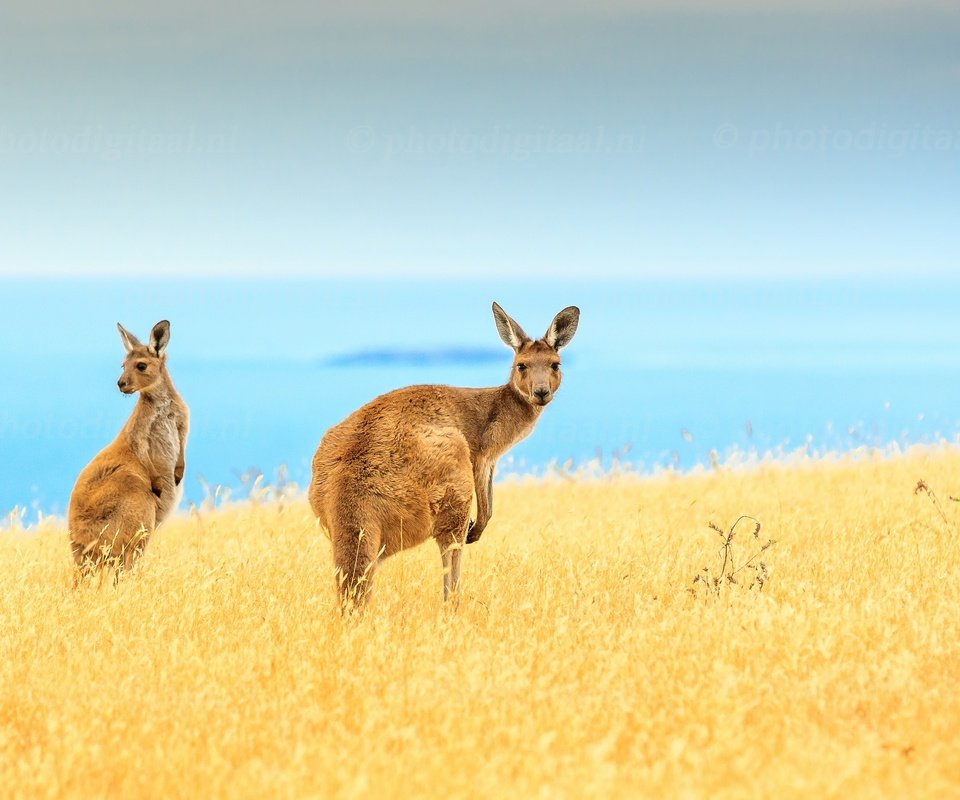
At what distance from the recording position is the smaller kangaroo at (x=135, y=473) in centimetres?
859

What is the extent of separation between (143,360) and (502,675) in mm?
5290

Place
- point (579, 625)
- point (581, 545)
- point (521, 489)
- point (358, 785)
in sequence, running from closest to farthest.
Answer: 1. point (358, 785)
2. point (579, 625)
3. point (581, 545)
4. point (521, 489)

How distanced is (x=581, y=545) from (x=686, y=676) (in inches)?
161

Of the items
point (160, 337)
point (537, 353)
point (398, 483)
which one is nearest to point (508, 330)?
point (537, 353)

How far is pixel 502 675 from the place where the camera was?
18.0ft

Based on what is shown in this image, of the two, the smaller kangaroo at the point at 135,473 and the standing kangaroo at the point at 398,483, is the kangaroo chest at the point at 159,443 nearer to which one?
the smaller kangaroo at the point at 135,473

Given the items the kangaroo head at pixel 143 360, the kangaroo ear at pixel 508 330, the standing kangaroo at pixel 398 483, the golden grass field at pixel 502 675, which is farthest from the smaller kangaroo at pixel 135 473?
the kangaroo ear at pixel 508 330

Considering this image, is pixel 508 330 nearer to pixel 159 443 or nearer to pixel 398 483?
pixel 398 483

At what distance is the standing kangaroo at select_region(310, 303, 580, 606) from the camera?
7066mm

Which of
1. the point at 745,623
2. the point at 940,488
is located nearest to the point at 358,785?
the point at 745,623

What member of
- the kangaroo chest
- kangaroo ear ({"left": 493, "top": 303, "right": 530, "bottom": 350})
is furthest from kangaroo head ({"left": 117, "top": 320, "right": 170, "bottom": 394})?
kangaroo ear ({"left": 493, "top": 303, "right": 530, "bottom": 350})

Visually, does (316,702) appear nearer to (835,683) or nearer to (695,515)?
(835,683)

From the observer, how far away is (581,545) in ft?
32.2

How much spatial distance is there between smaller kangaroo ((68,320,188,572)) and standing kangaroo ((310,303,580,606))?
195cm
